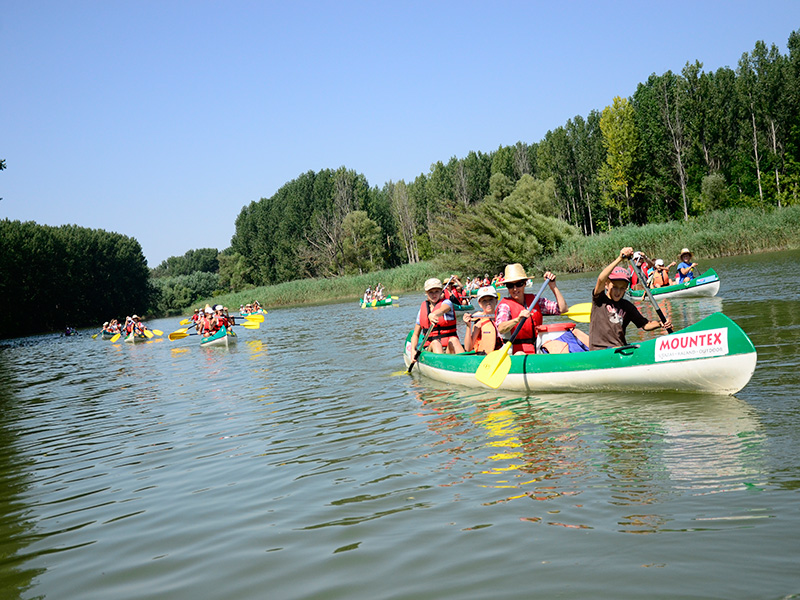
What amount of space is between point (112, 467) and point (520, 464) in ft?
14.4

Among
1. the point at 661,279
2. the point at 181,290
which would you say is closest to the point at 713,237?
the point at 661,279

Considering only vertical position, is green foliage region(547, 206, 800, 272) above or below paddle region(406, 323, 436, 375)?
above

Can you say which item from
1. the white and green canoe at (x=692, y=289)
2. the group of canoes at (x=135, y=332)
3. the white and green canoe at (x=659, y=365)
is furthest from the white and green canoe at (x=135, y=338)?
the white and green canoe at (x=659, y=365)

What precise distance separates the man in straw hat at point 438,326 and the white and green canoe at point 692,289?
353 inches

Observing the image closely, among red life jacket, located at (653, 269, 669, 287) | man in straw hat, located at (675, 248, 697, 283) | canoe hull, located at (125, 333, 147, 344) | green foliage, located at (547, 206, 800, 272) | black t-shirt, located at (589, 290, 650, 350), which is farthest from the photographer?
canoe hull, located at (125, 333, 147, 344)

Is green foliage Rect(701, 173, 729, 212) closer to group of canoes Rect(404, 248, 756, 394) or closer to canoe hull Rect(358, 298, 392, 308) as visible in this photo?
canoe hull Rect(358, 298, 392, 308)

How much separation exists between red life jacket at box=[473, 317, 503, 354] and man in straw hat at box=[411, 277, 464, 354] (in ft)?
4.45

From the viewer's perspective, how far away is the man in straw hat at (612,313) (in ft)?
24.4

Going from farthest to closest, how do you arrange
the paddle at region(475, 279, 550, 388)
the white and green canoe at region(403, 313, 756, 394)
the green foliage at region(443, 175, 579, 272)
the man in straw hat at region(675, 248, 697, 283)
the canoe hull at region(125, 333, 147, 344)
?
the green foliage at region(443, 175, 579, 272) < the canoe hull at region(125, 333, 147, 344) < the man in straw hat at region(675, 248, 697, 283) < the paddle at region(475, 279, 550, 388) < the white and green canoe at region(403, 313, 756, 394)

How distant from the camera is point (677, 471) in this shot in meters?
4.80

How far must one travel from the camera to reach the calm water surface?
139 inches

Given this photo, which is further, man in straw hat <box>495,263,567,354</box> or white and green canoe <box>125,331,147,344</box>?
white and green canoe <box>125,331,147,344</box>

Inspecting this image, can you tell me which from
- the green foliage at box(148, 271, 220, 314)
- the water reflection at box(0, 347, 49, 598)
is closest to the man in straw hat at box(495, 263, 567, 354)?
the water reflection at box(0, 347, 49, 598)

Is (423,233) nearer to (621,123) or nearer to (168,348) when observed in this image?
(621,123)
